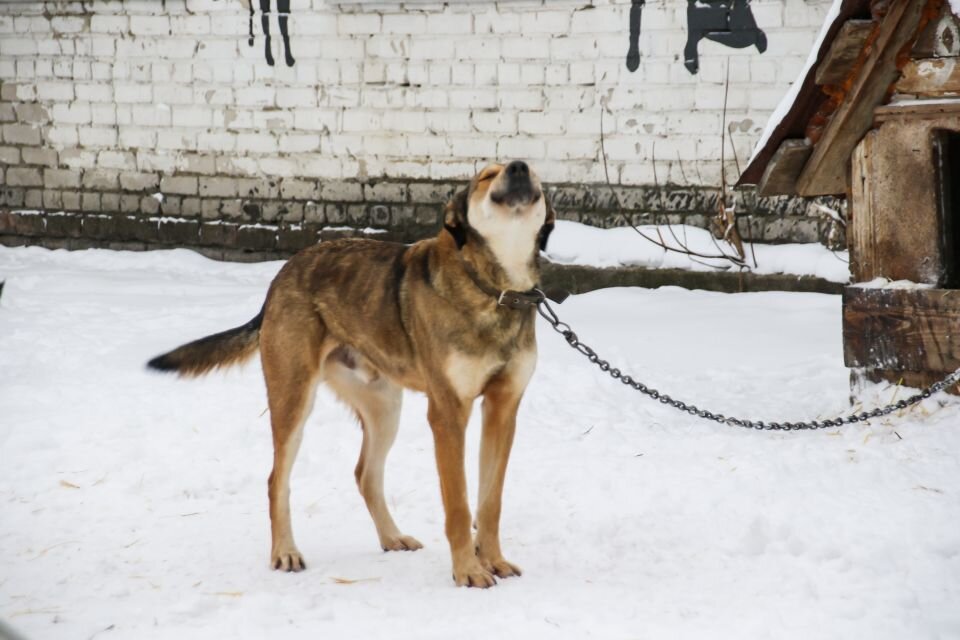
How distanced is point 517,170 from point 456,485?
3.88 feet

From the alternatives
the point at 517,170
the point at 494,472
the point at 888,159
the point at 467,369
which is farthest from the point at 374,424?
the point at 888,159

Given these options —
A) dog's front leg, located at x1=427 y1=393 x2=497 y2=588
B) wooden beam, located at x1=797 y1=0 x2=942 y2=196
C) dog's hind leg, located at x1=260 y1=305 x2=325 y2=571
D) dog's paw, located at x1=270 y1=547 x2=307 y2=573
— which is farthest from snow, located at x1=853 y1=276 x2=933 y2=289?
dog's paw, located at x1=270 y1=547 x2=307 y2=573

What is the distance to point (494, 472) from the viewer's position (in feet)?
14.1

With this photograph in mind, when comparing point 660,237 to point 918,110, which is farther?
point 660,237

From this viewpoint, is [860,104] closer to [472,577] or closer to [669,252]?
[472,577]

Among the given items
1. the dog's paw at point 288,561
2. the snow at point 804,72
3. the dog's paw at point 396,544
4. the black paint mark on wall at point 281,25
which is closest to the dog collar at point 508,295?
the dog's paw at point 396,544

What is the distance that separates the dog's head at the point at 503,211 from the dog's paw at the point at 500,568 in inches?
47.1

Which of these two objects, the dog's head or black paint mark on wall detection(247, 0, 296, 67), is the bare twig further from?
the dog's head

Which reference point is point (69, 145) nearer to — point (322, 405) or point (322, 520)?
point (322, 405)

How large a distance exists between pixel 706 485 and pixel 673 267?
16.3 feet

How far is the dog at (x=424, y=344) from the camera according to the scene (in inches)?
161

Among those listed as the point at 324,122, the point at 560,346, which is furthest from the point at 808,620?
the point at 324,122

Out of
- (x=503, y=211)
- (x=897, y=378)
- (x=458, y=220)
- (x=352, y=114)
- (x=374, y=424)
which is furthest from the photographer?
(x=352, y=114)

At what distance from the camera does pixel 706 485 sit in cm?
518
